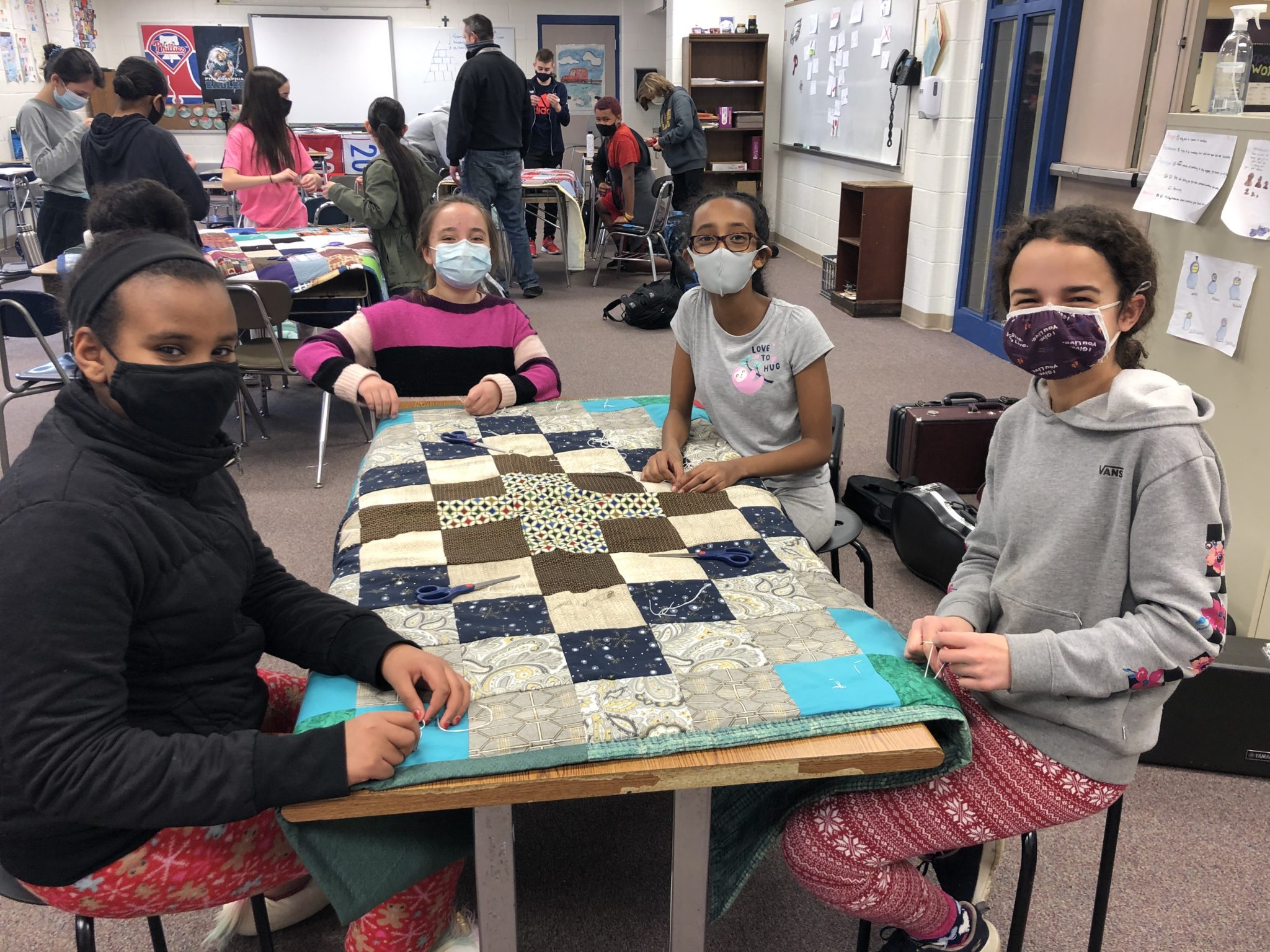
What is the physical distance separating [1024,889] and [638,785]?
62 centimetres

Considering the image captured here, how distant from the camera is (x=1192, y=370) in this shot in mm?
2246

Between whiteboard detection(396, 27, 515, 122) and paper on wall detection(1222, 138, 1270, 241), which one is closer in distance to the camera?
paper on wall detection(1222, 138, 1270, 241)

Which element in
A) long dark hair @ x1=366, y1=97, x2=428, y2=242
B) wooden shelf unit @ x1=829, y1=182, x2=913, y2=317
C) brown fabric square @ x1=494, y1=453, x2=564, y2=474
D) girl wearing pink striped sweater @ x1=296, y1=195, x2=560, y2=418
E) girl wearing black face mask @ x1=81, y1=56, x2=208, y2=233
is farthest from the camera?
wooden shelf unit @ x1=829, y1=182, x2=913, y2=317

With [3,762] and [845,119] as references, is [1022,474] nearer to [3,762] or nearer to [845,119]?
[3,762]

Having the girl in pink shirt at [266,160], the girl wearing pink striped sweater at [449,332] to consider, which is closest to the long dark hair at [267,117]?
the girl in pink shirt at [266,160]

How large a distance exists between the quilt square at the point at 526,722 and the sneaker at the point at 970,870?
0.67m

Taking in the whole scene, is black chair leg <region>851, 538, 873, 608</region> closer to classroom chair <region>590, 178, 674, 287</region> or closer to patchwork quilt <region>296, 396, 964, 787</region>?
patchwork quilt <region>296, 396, 964, 787</region>

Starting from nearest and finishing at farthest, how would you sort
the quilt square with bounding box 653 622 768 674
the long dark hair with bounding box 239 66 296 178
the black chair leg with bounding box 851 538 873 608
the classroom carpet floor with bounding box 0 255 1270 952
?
the quilt square with bounding box 653 622 768 674 < the classroom carpet floor with bounding box 0 255 1270 952 < the black chair leg with bounding box 851 538 873 608 < the long dark hair with bounding box 239 66 296 178

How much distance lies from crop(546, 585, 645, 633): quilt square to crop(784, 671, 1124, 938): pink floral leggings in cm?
34

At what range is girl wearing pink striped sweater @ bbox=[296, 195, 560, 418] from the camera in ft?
7.19

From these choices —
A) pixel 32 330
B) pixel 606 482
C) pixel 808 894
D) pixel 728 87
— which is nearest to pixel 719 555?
pixel 606 482

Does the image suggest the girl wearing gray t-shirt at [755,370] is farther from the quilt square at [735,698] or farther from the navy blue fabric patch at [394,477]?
the quilt square at [735,698]

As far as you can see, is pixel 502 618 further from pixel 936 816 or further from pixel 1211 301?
pixel 1211 301

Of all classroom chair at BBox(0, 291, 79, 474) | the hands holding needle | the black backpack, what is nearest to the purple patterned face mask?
the hands holding needle
